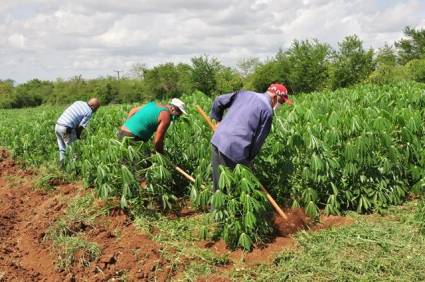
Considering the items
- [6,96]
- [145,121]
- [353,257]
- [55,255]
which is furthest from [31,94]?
[353,257]

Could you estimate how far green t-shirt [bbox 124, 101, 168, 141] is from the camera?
5.68 meters

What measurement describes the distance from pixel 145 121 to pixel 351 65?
31.5m

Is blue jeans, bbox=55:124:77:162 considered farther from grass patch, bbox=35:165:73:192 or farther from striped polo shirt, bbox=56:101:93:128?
grass patch, bbox=35:165:73:192

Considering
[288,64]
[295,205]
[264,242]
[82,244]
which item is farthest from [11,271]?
[288,64]

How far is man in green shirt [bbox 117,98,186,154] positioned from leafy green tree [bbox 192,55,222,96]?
1395 inches

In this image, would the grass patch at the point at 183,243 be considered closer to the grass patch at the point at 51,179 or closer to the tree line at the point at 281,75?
the grass patch at the point at 51,179

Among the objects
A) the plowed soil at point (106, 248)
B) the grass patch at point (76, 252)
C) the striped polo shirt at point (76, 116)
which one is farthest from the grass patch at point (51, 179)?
the grass patch at point (76, 252)

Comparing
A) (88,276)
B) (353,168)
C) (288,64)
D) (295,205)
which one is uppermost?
(288,64)

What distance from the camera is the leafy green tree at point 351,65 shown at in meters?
34.8

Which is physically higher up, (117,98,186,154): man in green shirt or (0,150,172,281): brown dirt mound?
(117,98,186,154): man in green shirt

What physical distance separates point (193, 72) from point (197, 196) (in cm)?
3658

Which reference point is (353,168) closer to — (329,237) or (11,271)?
(329,237)

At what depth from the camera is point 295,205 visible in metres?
5.30

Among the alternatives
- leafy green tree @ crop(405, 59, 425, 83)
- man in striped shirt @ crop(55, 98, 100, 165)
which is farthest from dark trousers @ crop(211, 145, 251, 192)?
leafy green tree @ crop(405, 59, 425, 83)
